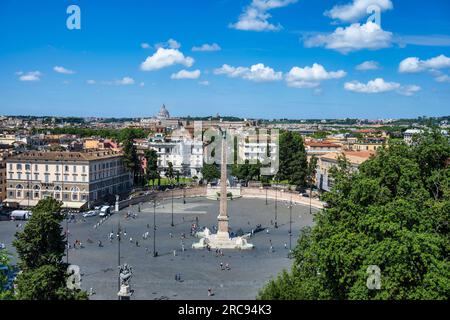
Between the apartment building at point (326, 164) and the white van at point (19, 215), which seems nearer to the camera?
the white van at point (19, 215)

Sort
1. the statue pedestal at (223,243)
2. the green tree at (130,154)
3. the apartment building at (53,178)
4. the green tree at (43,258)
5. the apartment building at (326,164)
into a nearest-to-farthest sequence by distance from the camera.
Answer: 1. the green tree at (43,258)
2. the statue pedestal at (223,243)
3. the apartment building at (53,178)
4. the green tree at (130,154)
5. the apartment building at (326,164)

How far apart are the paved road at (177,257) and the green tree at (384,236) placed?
7024 millimetres

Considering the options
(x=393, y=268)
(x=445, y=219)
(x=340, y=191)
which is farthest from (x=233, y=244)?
(x=393, y=268)

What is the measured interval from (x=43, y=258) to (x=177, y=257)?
51.9ft

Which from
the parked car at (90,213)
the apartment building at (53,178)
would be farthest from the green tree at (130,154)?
the parked car at (90,213)

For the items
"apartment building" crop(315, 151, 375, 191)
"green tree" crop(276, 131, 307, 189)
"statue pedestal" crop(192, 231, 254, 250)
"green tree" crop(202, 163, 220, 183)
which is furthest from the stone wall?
"statue pedestal" crop(192, 231, 254, 250)

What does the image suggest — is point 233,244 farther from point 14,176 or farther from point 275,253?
point 14,176

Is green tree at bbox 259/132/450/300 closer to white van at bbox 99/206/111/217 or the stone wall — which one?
white van at bbox 99/206/111/217

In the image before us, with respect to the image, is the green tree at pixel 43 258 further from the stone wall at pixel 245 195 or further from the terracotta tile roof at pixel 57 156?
the terracotta tile roof at pixel 57 156

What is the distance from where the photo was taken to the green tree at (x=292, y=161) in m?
63.9

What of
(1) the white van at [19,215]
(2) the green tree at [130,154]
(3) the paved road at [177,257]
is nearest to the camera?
(3) the paved road at [177,257]

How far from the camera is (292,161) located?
65.2 metres

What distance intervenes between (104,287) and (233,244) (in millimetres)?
12977

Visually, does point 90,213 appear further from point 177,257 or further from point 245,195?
point 245,195
